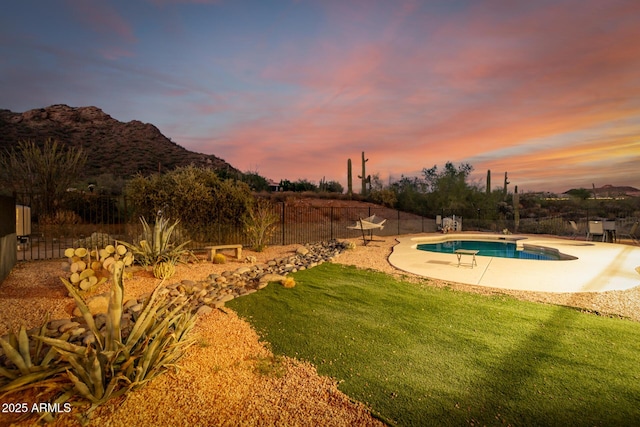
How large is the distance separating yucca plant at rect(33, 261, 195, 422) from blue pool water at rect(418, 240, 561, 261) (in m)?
9.05

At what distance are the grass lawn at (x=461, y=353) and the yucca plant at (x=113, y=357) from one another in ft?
3.97

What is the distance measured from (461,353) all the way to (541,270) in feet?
15.2

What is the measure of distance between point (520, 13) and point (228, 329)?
9.82 meters

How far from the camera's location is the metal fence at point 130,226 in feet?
26.7

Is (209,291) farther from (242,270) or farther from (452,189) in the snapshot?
(452,189)

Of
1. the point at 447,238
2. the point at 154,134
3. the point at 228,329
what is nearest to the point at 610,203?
the point at 447,238

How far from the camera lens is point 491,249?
1095 centimetres

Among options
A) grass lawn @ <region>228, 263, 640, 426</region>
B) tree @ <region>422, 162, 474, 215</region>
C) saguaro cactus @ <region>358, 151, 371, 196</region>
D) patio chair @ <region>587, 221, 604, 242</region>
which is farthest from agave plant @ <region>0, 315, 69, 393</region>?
saguaro cactus @ <region>358, 151, 371, 196</region>

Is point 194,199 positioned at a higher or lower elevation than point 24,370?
higher

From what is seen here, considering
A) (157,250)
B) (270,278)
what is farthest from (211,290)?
(157,250)

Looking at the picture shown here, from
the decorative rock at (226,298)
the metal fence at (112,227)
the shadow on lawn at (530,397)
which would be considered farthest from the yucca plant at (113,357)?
the metal fence at (112,227)

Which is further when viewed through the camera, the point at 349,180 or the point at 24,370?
the point at 349,180

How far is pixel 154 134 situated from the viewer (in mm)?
32344

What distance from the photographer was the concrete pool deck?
5297 mm
